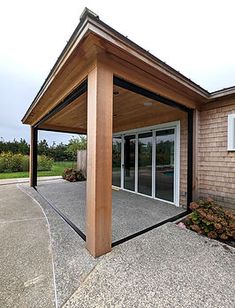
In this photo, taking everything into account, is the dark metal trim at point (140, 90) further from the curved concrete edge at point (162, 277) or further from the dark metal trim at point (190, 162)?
the curved concrete edge at point (162, 277)

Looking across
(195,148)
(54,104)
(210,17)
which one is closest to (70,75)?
(54,104)

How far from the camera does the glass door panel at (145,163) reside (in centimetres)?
568

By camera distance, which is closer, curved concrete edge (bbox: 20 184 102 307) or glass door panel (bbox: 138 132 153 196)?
curved concrete edge (bbox: 20 184 102 307)

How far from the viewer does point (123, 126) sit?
6840 millimetres

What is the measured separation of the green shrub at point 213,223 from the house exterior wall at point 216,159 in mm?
593

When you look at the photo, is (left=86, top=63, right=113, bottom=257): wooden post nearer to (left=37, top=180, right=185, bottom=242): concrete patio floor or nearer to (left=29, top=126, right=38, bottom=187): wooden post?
(left=37, top=180, right=185, bottom=242): concrete patio floor

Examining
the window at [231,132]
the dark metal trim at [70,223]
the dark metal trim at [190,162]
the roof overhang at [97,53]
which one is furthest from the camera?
the dark metal trim at [190,162]

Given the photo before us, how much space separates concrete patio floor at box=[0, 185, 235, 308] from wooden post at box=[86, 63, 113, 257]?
12.0 inches

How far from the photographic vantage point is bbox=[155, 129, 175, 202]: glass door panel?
16.6ft

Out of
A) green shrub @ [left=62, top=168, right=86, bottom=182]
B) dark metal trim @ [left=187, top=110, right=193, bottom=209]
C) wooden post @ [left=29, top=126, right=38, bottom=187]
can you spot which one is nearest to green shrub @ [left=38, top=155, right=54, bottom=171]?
green shrub @ [left=62, top=168, right=86, bottom=182]

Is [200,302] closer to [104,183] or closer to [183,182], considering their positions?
[104,183]

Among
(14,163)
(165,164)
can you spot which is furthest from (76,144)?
(165,164)

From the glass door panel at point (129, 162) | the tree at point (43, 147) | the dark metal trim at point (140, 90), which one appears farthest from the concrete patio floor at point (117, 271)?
the tree at point (43, 147)

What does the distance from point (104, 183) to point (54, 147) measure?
19.3 m
